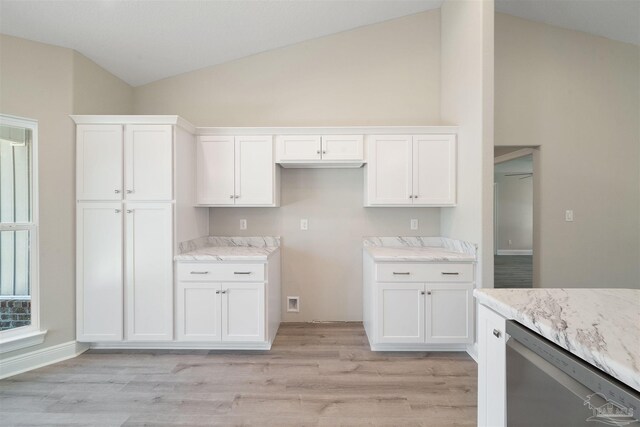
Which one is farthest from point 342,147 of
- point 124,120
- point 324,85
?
point 124,120

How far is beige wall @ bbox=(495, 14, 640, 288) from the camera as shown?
10.8ft

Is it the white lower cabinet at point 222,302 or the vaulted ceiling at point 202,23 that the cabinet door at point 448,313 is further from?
A: the vaulted ceiling at point 202,23

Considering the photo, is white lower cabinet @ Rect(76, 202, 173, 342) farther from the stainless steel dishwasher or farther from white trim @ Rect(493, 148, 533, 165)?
white trim @ Rect(493, 148, 533, 165)

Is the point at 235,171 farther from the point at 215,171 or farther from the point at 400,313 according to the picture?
the point at 400,313

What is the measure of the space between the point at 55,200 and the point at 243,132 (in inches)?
69.5

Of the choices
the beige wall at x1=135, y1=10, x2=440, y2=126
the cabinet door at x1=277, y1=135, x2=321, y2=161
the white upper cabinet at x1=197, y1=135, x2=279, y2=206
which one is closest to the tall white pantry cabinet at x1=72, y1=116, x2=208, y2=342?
the white upper cabinet at x1=197, y1=135, x2=279, y2=206

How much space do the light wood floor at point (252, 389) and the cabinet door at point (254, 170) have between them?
4.94ft

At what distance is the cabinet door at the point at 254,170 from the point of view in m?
3.01

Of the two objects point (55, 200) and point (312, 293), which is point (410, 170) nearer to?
point (312, 293)

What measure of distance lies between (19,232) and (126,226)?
0.81m

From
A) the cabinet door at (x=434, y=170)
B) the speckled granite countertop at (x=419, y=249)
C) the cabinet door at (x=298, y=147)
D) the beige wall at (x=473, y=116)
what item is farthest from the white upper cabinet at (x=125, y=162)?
the beige wall at (x=473, y=116)

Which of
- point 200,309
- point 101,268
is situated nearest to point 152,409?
point 200,309

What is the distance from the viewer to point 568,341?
86 cm

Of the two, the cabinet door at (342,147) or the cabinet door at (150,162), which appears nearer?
the cabinet door at (150,162)
